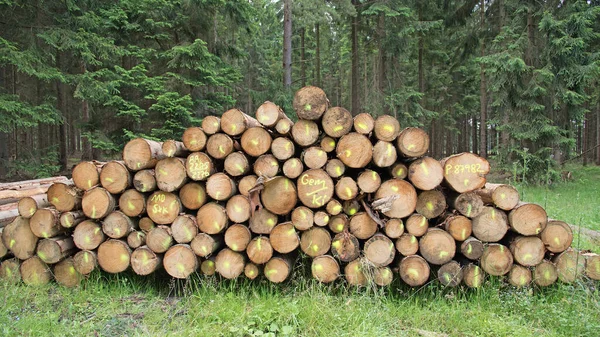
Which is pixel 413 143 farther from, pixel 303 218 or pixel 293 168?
pixel 303 218

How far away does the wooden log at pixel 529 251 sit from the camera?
3.57m

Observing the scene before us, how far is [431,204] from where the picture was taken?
3.72 m

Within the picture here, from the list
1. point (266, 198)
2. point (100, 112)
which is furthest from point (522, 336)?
point (100, 112)

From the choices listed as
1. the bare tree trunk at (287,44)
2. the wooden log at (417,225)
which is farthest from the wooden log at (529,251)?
the bare tree trunk at (287,44)

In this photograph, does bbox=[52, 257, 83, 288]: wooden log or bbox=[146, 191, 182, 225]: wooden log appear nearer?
bbox=[146, 191, 182, 225]: wooden log

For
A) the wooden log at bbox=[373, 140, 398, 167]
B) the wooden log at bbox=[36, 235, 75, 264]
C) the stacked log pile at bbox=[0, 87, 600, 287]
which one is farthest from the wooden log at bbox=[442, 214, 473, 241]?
the wooden log at bbox=[36, 235, 75, 264]

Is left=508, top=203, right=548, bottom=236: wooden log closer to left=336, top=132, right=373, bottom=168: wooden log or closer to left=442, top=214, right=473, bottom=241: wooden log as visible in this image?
left=442, top=214, right=473, bottom=241: wooden log

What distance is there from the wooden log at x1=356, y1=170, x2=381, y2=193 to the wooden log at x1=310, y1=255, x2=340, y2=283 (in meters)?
0.81

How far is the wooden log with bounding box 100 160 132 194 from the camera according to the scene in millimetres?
3863

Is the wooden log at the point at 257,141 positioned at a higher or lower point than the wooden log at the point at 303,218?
higher

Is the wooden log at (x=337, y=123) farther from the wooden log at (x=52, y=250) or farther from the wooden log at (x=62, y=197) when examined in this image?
the wooden log at (x=52, y=250)

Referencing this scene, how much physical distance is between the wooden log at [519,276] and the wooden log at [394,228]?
3.98 ft

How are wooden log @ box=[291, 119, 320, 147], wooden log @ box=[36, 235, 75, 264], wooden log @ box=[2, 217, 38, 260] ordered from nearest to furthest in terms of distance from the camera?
wooden log @ box=[291, 119, 320, 147]
wooden log @ box=[36, 235, 75, 264]
wooden log @ box=[2, 217, 38, 260]

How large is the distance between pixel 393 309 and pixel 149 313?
2360mm
